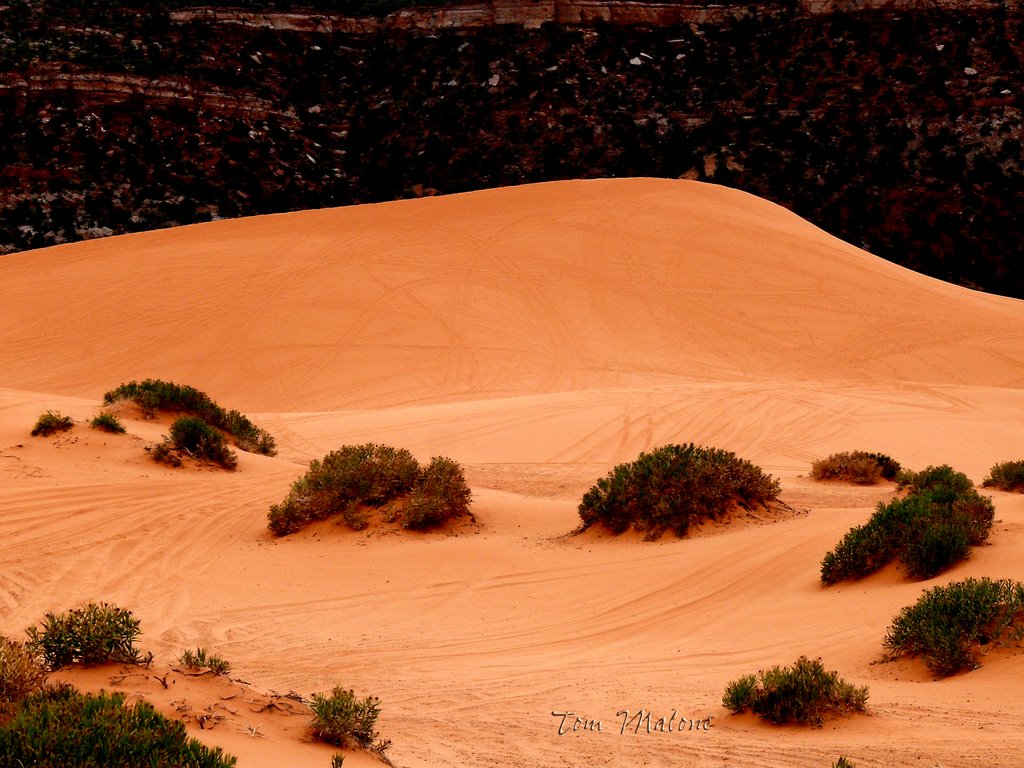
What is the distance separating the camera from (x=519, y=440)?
601 inches

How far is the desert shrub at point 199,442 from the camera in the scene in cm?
1193

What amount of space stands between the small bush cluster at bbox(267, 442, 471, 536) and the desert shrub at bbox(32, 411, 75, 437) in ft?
9.79

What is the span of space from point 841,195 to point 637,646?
36694 mm

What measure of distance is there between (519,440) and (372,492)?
5147 millimetres

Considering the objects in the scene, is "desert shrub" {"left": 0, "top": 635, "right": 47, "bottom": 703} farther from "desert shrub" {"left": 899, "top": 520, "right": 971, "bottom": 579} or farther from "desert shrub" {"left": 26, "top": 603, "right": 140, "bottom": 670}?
"desert shrub" {"left": 899, "top": 520, "right": 971, "bottom": 579}

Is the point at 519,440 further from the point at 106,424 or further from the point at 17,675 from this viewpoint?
the point at 17,675

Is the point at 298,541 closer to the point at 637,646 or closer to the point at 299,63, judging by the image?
the point at 637,646

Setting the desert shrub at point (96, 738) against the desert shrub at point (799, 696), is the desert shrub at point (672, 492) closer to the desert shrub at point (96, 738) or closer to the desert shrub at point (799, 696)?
the desert shrub at point (799, 696)

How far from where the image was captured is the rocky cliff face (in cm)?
3866

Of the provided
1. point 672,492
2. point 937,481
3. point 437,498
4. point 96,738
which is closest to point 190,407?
point 437,498

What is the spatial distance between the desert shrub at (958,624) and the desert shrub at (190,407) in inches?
370

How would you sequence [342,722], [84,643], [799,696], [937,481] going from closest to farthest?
[342,722]
[84,643]
[799,696]
[937,481]

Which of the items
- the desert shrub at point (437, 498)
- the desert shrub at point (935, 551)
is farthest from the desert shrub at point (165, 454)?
the desert shrub at point (935, 551)

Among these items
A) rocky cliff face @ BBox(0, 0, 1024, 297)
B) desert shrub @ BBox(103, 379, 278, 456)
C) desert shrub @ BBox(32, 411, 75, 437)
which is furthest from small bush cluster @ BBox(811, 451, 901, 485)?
rocky cliff face @ BBox(0, 0, 1024, 297)
